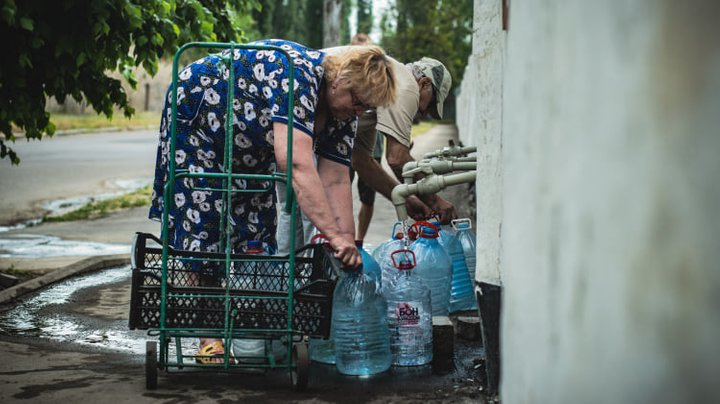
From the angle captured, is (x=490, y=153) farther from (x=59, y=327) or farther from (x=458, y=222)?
(x=59, y=327)

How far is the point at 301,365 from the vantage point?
3.79 metres

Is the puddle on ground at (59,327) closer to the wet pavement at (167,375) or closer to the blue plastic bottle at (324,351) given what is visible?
the wet pavement at (167,375)

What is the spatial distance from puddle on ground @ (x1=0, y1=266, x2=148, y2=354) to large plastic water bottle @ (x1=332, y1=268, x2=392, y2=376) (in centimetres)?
115

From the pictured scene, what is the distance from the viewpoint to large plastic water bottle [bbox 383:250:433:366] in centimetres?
434

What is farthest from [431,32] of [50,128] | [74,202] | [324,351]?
[324,351]

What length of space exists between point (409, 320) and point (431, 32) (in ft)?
125

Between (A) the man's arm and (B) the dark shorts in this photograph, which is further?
(B) the dark shorts

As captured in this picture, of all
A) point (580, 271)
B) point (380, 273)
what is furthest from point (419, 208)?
point (580, 271)

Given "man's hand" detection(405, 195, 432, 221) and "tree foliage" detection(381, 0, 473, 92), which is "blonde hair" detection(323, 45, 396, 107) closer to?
"man's hand" detection(405, 195, 432, 221)

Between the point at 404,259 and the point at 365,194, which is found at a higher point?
the point at 365,194

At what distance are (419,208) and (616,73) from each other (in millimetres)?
3558

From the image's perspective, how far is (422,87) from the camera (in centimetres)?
577

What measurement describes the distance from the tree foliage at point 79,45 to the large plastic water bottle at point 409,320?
2.53 metres

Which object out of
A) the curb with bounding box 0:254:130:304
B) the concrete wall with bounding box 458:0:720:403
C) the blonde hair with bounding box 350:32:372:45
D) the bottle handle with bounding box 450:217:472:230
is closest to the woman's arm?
the concrete wall with bounding box 458:0:720:403
